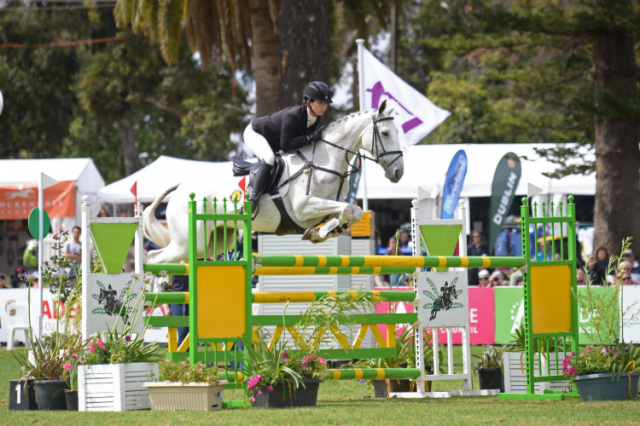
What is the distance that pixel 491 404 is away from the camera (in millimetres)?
5609

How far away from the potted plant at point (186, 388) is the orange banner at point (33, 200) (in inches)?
374

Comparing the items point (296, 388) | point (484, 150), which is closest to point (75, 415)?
point (296, 388)

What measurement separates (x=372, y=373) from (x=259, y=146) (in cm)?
188

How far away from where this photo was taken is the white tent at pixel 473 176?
14.2 m

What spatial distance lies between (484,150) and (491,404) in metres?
9.79

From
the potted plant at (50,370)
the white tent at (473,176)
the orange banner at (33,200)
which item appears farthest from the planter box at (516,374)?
the orange banner at (33,200)

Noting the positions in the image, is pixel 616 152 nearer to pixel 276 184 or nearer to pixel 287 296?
pixel 276 184

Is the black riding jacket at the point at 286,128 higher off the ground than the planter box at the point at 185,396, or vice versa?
the black riding jacket at the point at 286,128

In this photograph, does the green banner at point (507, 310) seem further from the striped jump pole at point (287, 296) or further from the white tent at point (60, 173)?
the white tent at point (60, 173)

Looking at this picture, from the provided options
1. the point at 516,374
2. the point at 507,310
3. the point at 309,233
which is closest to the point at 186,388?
the point at 309,233

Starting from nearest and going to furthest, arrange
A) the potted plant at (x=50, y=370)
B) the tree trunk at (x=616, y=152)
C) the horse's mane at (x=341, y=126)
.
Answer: the potted plant at (x=50, y=370) → the horse's mane at (x=341, y=126) → the tree trunk at (x=616, y=152)

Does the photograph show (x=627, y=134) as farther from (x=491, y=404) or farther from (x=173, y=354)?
(x=173, y=354)

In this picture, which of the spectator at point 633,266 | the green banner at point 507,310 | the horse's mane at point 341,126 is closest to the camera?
the horse's mane at point 341,126

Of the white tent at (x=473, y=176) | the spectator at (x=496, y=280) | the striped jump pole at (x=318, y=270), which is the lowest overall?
the spectator at (x=496, y=280)
